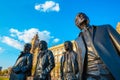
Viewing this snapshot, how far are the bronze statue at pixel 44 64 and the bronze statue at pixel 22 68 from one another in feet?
1.86

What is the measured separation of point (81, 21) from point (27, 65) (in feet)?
18.5

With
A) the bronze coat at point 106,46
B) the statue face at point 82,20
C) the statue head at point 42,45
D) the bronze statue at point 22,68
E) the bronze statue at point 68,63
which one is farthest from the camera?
the bronze statue at point 22,68

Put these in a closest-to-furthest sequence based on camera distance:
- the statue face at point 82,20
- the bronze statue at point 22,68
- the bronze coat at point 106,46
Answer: the bronze coat at point 106,46, the statue face at point 82,20, the bronze statue at point 22,68

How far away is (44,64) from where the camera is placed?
30.1 feet

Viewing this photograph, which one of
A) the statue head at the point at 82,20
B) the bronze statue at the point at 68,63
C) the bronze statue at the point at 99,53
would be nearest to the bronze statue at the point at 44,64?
the bronze statue at the point at 68,63

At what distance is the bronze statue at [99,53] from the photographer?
381 centimetres

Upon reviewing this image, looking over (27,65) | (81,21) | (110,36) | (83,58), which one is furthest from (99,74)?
(27,65)

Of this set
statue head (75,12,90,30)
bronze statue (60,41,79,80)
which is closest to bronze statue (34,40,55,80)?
bronze statue (60,41,79,80)

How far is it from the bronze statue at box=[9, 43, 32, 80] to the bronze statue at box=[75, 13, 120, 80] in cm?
555

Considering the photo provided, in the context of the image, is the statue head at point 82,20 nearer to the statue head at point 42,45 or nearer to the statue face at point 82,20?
the statue face at point 82,20

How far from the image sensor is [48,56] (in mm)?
9359

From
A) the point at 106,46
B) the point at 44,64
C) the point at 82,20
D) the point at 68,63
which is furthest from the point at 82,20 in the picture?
the point at 68,63

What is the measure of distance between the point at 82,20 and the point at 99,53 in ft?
2.95

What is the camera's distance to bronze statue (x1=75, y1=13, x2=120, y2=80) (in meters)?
3.81
